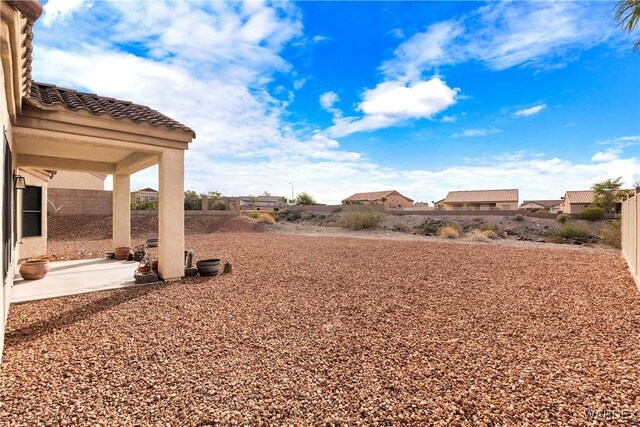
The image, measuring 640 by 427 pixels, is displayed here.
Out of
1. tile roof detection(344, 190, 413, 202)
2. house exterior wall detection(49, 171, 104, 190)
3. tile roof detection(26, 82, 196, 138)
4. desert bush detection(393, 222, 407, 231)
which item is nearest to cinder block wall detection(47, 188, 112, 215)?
house exterior wall detection(49, 171, 104, 190)

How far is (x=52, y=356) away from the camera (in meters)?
3.63

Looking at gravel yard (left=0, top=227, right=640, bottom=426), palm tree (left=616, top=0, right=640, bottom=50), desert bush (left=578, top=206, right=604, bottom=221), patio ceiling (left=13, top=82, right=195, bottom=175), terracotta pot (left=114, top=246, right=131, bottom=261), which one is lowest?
gravel yard (left=0, top=227, right=640, bottom=426)

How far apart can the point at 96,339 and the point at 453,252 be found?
11419mm

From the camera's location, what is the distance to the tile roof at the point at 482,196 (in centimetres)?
5309

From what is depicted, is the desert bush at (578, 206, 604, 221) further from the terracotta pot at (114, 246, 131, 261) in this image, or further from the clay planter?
the terracotta pot at (114, 246, 131, 261)

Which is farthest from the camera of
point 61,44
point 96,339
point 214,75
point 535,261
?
point 214,75

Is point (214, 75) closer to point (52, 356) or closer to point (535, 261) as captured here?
point (52, 356)

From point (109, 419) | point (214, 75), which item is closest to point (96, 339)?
point (109, 419)

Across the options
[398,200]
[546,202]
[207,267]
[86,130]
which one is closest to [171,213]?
[207,267]

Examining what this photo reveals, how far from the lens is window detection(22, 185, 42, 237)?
9.94 m

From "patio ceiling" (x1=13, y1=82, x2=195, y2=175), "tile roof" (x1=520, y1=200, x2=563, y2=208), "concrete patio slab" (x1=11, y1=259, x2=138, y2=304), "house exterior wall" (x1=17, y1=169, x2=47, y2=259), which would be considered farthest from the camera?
"tile roof" (x1=520, y1=200, x2=563, y2=208)

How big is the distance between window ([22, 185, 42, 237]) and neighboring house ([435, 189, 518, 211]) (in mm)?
49924

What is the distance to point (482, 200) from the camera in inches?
2138

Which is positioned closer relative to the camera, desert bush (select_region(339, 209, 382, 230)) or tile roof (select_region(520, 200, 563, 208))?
desert bush (select_region(339, 209, 382, 230))
